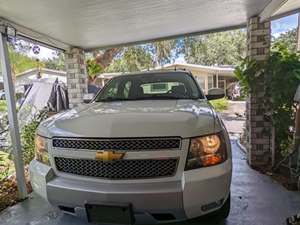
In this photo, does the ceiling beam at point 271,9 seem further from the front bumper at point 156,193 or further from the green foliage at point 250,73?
the front bumper at point 156,193

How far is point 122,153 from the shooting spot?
225cm

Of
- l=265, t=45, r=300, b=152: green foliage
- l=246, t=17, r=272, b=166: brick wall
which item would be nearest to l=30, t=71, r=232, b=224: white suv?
l=265, t=45, r=300, b=152: green foliage

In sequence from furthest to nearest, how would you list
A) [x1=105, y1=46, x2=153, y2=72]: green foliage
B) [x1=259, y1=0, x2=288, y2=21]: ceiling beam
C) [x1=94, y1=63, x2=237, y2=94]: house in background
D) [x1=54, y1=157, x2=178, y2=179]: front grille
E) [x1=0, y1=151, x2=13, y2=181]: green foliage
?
[x1=94, y1=63, x2=237, y2=94]: house in background, [x1=105, y1=46, x2=153, y2=72]: green foliage, [x1=0, y1=151, x2=13, y2=181]: green foliage, [x1=259, y1=0, x2=288, y2=21]: ceiling beam, [x1=54, y1=157, x2=178, y2=179]: front grille

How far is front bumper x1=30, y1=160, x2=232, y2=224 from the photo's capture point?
2.13m

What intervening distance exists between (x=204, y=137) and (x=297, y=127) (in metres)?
2.19

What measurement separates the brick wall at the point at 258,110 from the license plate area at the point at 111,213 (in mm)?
3245

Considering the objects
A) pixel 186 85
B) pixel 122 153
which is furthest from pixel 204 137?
pixel 186 85

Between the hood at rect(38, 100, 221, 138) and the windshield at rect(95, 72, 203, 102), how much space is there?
2.81ft

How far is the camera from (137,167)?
227 centimetres

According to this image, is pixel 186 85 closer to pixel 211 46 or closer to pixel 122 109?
pixel 122 109

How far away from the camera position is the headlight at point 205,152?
2232mm

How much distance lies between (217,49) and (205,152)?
810 inches

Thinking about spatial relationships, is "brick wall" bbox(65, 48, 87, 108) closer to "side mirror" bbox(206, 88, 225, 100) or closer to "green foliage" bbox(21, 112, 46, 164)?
"green foliage" bbox(21, 112, 46, 164)

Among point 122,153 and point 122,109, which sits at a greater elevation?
point 122,109
